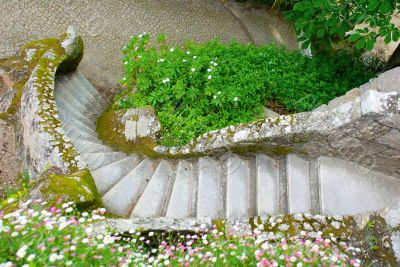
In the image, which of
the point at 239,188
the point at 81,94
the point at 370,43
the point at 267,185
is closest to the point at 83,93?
the point at 81,94

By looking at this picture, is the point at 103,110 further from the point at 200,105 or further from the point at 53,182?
the point at 53,182

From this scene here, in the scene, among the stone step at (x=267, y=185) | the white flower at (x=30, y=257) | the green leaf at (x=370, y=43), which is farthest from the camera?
the green leaf at (x=370, y=43)

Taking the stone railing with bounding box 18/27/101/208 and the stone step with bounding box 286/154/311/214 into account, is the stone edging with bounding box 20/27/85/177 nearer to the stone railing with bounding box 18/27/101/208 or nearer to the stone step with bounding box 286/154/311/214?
the stone railing with bounding box 18/27/101/208

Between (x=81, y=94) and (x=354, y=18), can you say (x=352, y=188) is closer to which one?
(x=354, y=18)

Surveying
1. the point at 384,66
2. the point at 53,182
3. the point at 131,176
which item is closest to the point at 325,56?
the point at 384,66

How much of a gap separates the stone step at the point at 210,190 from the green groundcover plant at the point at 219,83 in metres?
0.43

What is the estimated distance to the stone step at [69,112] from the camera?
5.67m

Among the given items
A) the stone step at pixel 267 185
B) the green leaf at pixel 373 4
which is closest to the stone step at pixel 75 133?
the stone step at pixel 267 185

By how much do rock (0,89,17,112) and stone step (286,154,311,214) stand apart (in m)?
3.76

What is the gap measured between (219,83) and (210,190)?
150cm

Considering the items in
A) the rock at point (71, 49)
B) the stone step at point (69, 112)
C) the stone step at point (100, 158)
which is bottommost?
the stone step at point (100, 158)

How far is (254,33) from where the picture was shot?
819cm

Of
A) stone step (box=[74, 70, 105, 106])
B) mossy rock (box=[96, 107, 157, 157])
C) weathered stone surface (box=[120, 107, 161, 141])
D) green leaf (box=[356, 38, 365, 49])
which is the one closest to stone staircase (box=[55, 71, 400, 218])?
mossy rock (box=[96, 107, 157, 157])

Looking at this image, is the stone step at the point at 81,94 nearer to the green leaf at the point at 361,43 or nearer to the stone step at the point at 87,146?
the stone step at the point at 87,146
